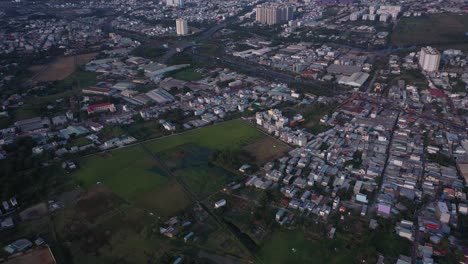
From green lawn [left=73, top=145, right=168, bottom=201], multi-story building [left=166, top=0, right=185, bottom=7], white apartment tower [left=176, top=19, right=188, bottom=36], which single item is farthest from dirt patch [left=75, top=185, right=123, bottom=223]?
multi-story building [left=166, top=0, right=185, bottom=7]

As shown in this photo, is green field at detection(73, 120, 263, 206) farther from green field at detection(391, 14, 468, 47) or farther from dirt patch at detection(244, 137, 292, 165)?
green field at detection(391, 14, 468, 47)

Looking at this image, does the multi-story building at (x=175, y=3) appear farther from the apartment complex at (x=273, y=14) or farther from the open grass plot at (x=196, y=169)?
the open grass plot at (x=196, y=169)

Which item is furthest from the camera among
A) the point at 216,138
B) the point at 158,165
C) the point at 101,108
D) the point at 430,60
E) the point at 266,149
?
the point at 430,60

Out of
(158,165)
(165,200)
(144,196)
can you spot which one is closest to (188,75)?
(158,165)

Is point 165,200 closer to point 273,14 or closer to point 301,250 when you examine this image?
point 301,250

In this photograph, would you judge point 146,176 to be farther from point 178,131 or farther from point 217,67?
point 217,67

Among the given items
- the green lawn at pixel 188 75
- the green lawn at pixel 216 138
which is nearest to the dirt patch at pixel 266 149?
the green lawn at pixel 216 138
